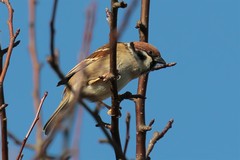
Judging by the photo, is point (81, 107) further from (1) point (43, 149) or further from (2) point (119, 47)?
(2) point (119, 47)

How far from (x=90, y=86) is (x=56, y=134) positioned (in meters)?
2.90

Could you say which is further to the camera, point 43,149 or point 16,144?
point 16,144

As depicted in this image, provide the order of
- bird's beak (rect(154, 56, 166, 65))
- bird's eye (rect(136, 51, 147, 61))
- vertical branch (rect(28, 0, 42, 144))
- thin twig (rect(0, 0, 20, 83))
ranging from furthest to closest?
bird's beak (rect(154, 56, 166, 65)) → bird's eye (rect(136, 51, 147, 61)) → thin twig (rect(0, 0, 20, 83)) → vertical branch (rect(28, 0, 42, 144))

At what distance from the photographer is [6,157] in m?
1.96

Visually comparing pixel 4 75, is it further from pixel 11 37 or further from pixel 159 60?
pixel 159 60

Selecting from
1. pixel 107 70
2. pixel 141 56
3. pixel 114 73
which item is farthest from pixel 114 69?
pixel 141 56

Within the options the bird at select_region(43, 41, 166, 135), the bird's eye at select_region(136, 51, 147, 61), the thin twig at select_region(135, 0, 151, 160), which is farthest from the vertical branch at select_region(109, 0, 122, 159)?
the bird's eye at select_region(136, 51, 147, 61)

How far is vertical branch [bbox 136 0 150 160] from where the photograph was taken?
2.89 m

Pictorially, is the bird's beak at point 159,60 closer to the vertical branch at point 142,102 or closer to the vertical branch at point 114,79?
the vertical branch at point 142,102

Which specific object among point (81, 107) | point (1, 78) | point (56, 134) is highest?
point (1, 78)

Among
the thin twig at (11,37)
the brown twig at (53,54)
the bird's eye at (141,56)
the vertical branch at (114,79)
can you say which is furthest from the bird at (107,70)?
the brown twig at (53,54)

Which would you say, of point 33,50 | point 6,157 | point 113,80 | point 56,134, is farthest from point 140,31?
point 56,134

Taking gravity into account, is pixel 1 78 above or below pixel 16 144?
above

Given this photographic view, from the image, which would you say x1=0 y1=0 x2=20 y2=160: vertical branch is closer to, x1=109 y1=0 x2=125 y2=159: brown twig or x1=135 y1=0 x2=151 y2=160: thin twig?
x1=109 y1=0 x2=125 y2=159: brown twig
